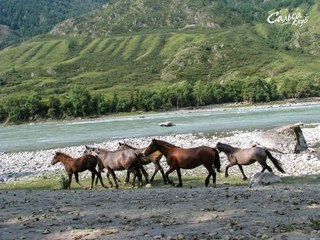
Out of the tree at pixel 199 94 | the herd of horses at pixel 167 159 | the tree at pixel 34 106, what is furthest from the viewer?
the tree at pixel 199 94

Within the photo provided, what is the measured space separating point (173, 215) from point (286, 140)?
22.9m

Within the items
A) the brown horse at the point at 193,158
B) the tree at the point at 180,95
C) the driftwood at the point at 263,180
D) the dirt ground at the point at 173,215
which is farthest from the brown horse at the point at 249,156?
the tree at the point at 180,95

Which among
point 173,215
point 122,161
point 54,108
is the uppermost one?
point 122,161

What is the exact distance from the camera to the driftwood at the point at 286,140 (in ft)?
112

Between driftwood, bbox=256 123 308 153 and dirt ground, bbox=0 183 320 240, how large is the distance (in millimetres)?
16333

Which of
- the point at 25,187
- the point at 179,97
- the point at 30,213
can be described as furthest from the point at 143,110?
the point at 30,213

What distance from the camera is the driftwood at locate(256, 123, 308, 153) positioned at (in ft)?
112

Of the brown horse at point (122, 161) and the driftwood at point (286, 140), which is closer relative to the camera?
the brown horse at point (122, 161)

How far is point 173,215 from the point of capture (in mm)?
13734

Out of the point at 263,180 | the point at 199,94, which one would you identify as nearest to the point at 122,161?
the point at 263,180

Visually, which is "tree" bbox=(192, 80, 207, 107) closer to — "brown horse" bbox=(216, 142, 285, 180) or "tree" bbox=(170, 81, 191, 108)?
"tree" bbox=(170, 81, 191, 108)

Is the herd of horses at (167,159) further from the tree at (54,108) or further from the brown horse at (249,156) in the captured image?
the tree at (54,108)

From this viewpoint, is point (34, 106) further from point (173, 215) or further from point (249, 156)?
point (173, 215)

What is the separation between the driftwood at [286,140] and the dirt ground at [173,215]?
16.3m
